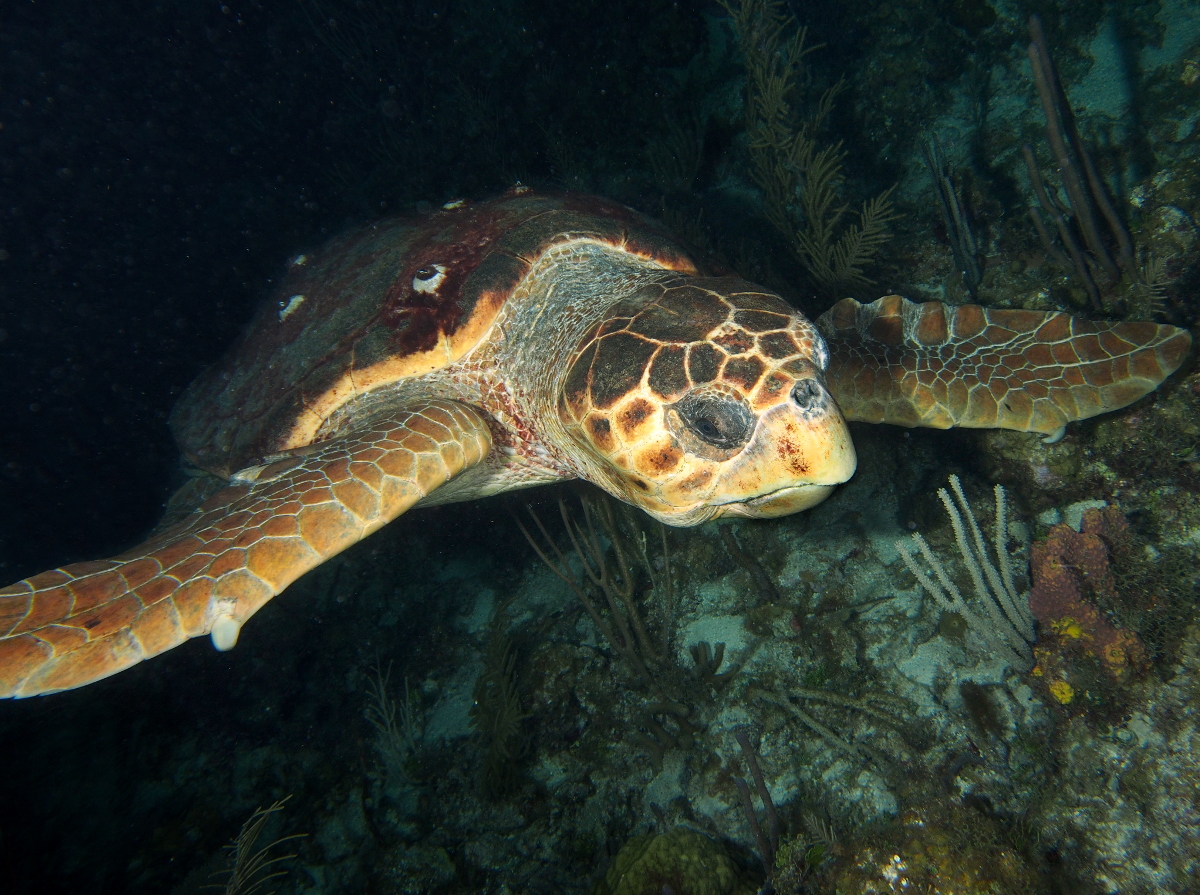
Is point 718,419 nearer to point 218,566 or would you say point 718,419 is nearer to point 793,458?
point 793,458

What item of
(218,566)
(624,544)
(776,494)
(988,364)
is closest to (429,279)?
(218,566)

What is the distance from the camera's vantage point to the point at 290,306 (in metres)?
3.72

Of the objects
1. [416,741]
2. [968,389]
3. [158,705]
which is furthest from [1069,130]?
[158,705]

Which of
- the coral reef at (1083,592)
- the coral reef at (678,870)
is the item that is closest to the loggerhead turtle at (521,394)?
the coral reef at (1083,592)

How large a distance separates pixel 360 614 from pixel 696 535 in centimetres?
301

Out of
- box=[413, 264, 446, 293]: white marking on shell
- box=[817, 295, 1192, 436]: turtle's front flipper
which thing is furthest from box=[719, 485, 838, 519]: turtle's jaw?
box=[413, 264, 446, 293]: white marking on shell

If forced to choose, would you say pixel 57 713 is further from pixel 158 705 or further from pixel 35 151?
pixel 35 151

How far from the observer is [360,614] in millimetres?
4262

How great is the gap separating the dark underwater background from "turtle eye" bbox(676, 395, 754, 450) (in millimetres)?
1465

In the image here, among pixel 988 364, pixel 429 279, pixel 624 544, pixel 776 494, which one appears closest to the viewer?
pixel 776 494

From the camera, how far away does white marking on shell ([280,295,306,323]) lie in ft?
12.0

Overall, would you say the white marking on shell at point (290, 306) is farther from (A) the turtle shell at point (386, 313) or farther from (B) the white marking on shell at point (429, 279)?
(B) the white marking on shell at point (429, 279)

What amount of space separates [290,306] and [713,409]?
3.53 meters

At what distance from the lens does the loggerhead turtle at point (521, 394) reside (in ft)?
Result: 5.65
